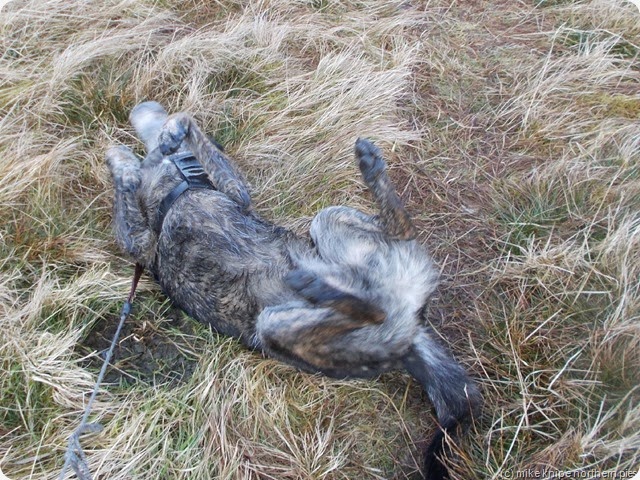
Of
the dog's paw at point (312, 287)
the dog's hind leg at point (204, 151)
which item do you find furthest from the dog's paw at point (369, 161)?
the dog's hind leg at point (204, 151)

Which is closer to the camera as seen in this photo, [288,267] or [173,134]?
[288,267]

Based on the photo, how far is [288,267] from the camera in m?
3.28

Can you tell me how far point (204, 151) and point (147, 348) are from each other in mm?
1328

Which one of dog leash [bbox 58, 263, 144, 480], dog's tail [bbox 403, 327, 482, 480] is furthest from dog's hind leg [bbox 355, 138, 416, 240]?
dog leash [bbox 58, 263, 144, 480]

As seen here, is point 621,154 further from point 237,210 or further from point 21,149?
point 21,149

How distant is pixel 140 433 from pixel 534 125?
3.17 m

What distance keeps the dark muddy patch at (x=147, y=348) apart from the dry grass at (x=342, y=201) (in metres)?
0.02

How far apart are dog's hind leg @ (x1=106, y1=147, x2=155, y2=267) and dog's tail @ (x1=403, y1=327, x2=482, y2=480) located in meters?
1.78

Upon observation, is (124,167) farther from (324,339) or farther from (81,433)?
(324,339)

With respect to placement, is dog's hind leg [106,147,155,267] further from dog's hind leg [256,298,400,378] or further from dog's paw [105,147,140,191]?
dog's hind leg [256,298,400,378]

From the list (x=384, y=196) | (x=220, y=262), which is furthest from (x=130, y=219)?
(x=384, y=196)

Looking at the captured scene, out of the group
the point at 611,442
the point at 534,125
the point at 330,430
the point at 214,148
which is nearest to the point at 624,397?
the point at 611,442

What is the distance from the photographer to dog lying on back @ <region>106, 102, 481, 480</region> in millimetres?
2930

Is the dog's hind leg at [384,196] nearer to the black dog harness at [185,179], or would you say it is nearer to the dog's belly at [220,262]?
the dog's belly at [220,262]
